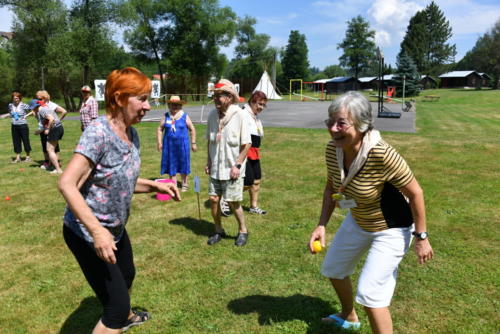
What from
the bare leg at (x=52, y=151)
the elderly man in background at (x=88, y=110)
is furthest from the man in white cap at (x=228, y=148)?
the bare leg at (x=52, y=151)

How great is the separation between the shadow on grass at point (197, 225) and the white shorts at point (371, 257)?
287 cm

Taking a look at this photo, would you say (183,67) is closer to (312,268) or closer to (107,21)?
(107,21)

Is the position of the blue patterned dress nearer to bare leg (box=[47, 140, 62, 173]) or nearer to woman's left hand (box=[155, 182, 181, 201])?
bare leg (box=[47, 140, 62, 173])

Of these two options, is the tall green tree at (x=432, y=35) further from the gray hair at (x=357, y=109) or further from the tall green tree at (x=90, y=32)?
the gray hair at (x=357, y=109)

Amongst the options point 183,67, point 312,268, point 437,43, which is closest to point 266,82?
point 183,67

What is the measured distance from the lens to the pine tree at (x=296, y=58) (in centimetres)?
8938

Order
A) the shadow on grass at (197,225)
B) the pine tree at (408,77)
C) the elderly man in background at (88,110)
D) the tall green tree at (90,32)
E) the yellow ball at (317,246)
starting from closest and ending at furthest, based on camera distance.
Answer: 1. the yellow ball at (317,246)
2. the shadow on grass at (197,225)
3. the elderly man in background at (88,110)
4. the tall green tree at (90,32)
5. the pine tree at (408,77)

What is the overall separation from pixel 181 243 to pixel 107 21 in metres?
38.5

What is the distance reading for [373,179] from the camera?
246 cm

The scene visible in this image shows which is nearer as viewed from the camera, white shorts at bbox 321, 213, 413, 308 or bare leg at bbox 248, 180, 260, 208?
white shorts at bbox 321, 213, 413, 308

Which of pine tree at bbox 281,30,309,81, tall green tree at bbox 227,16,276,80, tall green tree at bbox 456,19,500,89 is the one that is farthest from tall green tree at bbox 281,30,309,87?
tall green tree at bbox 456,19,500,89

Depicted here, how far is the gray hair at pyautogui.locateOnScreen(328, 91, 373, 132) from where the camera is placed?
93.3 inches

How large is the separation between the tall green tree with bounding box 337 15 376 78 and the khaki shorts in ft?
289

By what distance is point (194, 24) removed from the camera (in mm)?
49281
